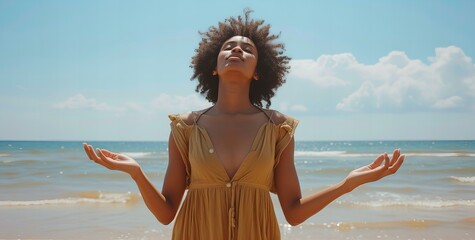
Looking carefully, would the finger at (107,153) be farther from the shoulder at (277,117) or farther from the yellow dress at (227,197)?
the shoulder at (277,117)

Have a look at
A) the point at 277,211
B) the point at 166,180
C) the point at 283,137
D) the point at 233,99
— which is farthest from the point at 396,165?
the point at 277,211

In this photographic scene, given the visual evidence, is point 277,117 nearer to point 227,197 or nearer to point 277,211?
point 227,197

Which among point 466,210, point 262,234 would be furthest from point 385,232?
point 262,234

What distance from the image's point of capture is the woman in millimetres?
2896

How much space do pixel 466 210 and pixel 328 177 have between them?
8487 millimetres

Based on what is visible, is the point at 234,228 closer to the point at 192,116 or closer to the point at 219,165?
the point at 219,165

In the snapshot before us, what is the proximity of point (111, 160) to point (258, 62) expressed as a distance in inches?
44.5

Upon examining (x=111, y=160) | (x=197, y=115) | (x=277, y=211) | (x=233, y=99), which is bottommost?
(x=277, y=211)

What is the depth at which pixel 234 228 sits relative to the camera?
2902mm

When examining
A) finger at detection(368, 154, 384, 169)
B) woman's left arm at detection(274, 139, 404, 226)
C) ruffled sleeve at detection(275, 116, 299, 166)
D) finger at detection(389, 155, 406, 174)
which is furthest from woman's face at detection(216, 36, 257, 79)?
finger at detection(389, 155, 406, 174)

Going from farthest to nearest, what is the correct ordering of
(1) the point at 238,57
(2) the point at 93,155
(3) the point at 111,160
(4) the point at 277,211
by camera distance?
(4) the point at 277,211 → (1) the point at 238,57 → (3) the point at 111,160 → (2) the point at 93,155

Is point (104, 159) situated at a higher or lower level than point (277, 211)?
higher

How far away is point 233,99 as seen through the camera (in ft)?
10.5

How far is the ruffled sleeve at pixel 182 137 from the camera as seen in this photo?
3.06 m
